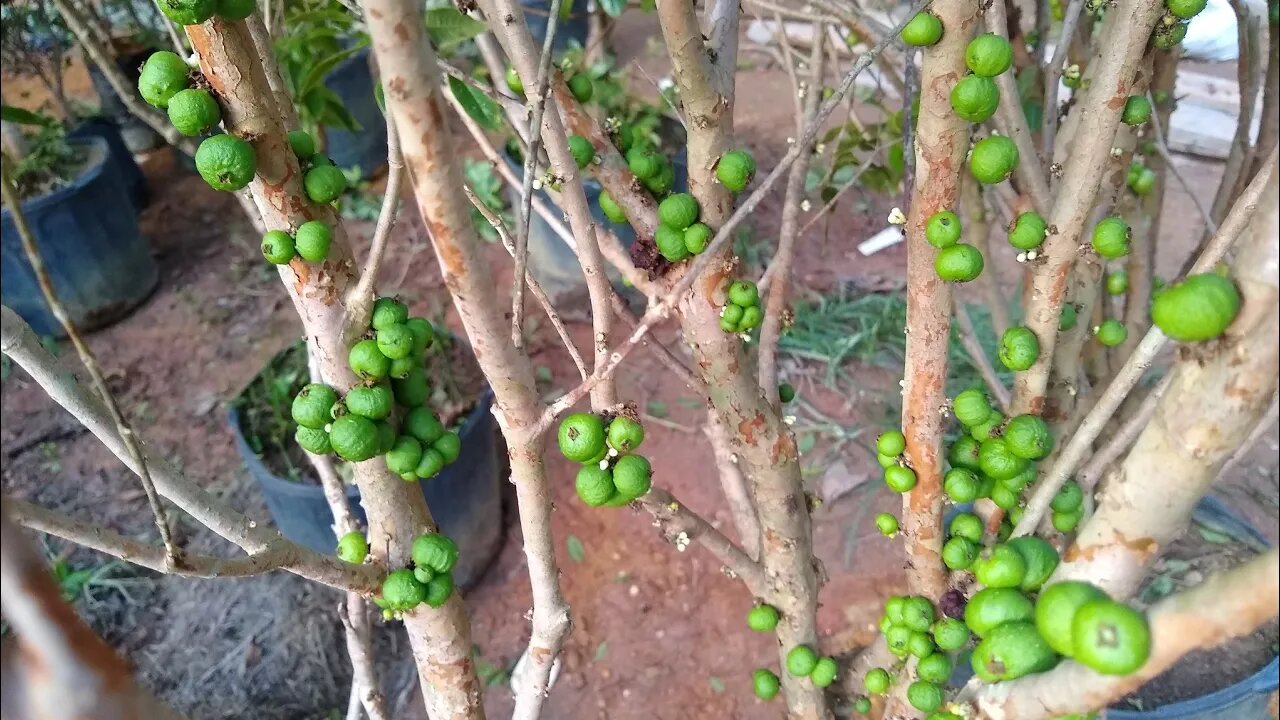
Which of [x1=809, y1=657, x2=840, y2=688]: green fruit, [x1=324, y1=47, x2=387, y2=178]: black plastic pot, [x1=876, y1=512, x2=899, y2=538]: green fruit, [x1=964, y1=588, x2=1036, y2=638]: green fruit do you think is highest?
[x1=964, y1=588, x2=1036, y2=638]: green fruit

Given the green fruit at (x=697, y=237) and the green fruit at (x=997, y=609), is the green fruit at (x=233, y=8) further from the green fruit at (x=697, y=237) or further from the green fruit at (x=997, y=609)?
the green fruit at (x=997, y=609)

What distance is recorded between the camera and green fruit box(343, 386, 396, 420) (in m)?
1.40

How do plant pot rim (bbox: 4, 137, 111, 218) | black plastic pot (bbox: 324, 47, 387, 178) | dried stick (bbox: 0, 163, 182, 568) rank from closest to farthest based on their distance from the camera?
dried stick (bbox: 0, 163, 182, 568) → plant pot rim (bbox: 4, 137, 111, 218) → black plastic pot (bbox: 324, 47, 387, 178)

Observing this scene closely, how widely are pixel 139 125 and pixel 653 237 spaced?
234 inches

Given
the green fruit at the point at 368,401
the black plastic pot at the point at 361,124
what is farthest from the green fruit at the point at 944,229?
the black plastic pot at the point at 361,124

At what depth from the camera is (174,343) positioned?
448 centimetres

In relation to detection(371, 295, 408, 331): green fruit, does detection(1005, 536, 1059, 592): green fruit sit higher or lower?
lower

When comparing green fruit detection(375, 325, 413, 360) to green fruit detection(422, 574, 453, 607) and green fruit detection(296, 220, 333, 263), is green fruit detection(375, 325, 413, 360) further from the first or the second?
green fruit detection(422, 574, 453, 607)

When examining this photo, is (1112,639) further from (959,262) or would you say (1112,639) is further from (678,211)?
(678,211)

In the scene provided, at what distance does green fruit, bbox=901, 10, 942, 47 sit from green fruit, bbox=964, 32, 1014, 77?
5 centimetres

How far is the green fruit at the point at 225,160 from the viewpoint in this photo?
3.93ft

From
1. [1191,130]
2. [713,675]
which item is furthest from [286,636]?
[1191,130]

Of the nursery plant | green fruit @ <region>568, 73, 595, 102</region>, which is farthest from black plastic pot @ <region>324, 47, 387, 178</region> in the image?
green fruit @ <region>568, 73, 595, 102</region>

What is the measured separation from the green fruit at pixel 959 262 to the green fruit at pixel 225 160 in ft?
3.38
